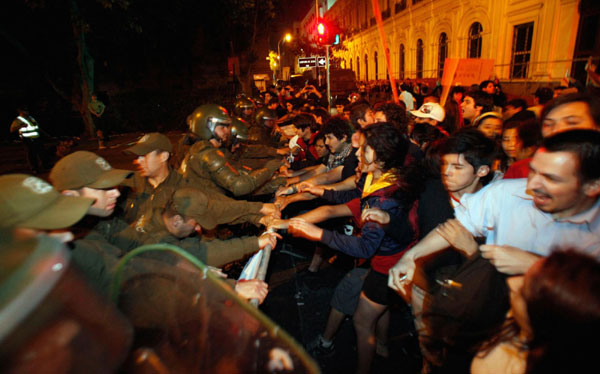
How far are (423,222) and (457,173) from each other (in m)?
0.48

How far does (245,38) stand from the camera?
26.6 m

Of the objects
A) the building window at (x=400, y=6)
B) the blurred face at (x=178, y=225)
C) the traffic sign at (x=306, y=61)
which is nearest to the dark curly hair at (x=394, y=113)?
the blurred face at (x=178, y=225)

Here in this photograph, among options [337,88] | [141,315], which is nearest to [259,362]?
[141,315]

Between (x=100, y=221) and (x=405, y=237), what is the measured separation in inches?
93.6

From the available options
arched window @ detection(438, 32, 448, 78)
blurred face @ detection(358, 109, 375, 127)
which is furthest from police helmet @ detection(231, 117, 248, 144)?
arched window @ detection(438, 32, 448, 78)

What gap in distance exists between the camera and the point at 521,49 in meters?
15.2

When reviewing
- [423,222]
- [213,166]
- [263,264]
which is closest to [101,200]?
[263,264]

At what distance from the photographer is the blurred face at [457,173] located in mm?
2535

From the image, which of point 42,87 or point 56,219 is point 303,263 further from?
point 42,87

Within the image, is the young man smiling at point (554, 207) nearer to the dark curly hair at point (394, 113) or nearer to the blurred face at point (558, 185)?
the blurred face at point (558, 185)

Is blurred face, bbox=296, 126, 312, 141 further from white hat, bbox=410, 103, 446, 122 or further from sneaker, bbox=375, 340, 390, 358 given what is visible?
sneaker, bbox=375, 340, 390, 358

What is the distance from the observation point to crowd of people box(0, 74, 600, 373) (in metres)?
1.16

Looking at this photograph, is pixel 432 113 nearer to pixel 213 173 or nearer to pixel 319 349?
pixel 213 173

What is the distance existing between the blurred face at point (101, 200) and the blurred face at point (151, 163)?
877mm
